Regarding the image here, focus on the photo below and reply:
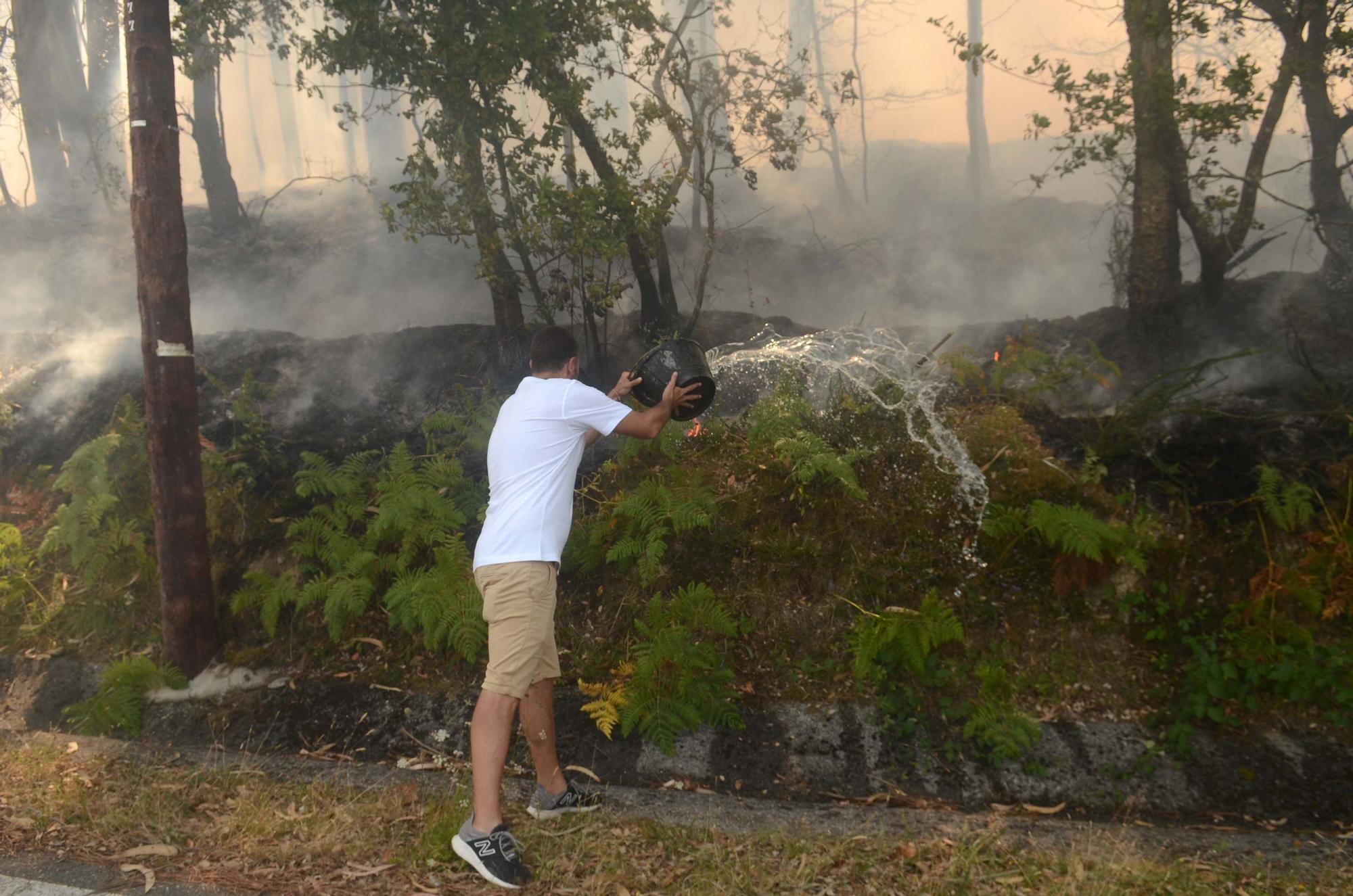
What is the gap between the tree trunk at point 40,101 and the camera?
15070mm

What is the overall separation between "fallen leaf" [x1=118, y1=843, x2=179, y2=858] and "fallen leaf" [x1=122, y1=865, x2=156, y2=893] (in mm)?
Answer: 89

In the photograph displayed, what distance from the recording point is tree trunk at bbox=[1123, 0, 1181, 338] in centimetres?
720

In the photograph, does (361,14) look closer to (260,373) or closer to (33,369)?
(260,373)

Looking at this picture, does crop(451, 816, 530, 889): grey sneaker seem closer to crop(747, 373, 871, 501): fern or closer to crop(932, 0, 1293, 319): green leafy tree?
crop(747, 373, 871, 501): fern

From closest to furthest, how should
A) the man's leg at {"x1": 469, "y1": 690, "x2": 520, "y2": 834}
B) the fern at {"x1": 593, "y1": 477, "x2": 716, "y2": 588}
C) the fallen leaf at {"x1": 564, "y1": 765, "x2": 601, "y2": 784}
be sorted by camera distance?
1. the man's leg at {"x1": 469, "y1": 690, "x2": 520, "y2": 834}
2. the fallen leaf at {"x1": 564, "y1": 765, "x2": 601, "y2": 784}
3. the fern at {"x1": 593, "y1": 477, "x2": 716, "y2": 588}

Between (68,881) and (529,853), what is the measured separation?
6.66 ft

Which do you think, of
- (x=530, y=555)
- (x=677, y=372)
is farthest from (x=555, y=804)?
(x=677, y=372)

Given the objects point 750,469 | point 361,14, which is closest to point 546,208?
point 361,14

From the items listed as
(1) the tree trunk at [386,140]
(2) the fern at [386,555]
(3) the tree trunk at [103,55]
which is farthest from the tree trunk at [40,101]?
(2) the fern at [386,555]

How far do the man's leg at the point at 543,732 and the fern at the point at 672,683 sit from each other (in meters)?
0.64

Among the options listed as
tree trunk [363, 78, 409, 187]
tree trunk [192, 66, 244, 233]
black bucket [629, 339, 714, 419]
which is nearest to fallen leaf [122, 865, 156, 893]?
black bucket [629, 339, 714, 419]

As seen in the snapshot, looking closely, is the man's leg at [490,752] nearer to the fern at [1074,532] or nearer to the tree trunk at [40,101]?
the fern at [1074,532]

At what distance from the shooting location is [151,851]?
4078mm

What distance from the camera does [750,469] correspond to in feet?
20.7
